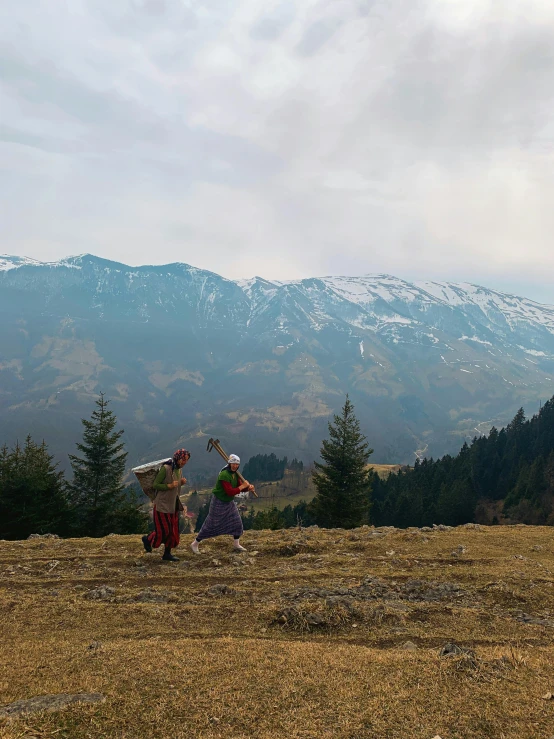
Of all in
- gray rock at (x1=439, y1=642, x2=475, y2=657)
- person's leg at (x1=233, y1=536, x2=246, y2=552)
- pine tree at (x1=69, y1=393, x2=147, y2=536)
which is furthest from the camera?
pine tree at (x1=69, y1=393, x2=147, y2=536)

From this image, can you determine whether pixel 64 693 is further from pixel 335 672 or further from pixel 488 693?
pixel 488 693

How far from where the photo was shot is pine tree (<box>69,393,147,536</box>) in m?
33.8

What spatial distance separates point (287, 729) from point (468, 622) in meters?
4.91

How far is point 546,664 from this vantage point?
6.03m

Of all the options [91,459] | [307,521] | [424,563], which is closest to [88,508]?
[91,459]

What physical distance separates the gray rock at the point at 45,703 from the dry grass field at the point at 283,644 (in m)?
0.09

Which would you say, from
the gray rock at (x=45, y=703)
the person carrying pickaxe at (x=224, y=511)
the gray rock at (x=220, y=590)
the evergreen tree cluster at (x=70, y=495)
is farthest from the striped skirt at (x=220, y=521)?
the evergreen tree cluster at (x=70, y=495)

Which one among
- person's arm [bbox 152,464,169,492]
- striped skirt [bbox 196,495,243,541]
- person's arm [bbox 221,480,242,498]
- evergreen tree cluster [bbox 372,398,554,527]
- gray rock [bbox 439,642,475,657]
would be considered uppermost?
person's arm [bbox 152,464,169,492]

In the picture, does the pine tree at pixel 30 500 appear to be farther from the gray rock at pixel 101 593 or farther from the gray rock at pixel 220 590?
the gray rock at pixel 220 590

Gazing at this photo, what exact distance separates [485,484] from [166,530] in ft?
338

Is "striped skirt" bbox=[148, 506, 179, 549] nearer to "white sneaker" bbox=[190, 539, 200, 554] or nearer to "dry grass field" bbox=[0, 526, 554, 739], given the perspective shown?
"dry grass field" bbox=[0, 526, 554, 739]

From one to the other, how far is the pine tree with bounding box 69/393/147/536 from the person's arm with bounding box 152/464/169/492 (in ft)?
75.7

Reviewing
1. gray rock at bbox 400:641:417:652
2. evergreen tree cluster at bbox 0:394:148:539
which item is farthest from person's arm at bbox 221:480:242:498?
evergreen tree cluster at bbox 0:394:148:539

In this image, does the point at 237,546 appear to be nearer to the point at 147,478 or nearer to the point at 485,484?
the point at 147,478
